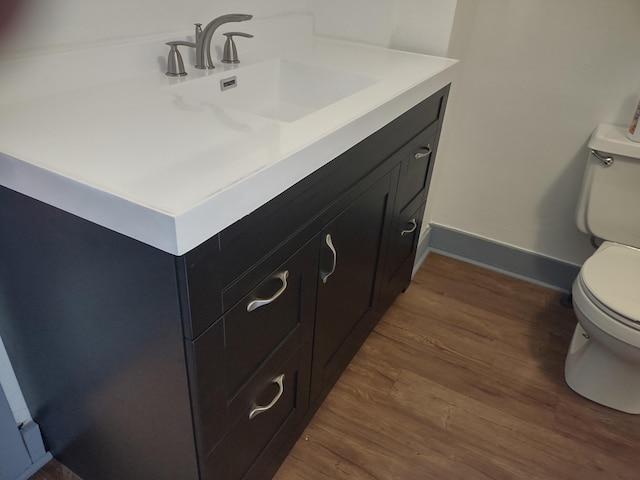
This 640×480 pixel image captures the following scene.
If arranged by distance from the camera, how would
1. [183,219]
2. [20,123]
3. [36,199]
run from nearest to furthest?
[183,219] → [36,199] → [20,123]

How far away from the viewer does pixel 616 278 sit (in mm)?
1491

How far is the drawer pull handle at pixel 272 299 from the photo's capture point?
861 mm

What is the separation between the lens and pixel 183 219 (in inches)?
25.1

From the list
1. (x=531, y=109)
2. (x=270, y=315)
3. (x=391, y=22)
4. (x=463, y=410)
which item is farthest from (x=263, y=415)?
(x=531, y=109)

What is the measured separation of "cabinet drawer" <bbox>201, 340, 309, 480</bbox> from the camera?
95 cm

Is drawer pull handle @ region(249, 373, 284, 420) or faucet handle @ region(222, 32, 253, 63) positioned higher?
faucet handle @ region(222, 32, 253, 63)

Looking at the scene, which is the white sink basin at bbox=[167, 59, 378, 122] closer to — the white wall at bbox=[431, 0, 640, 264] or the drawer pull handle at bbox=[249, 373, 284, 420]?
the white wall at bbox=[431, 0, 640, 264]

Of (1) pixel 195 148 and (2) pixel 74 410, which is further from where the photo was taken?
Answer: (2) pixel 74 410

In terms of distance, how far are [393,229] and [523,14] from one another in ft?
3.02

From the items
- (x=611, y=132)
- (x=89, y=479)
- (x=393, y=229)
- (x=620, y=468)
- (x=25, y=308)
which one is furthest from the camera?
(x=611, y=132)

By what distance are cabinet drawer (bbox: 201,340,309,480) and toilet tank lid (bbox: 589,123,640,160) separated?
1209mm

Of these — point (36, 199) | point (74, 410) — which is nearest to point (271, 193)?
point (36, 199)

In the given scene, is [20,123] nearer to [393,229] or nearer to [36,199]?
[36,199]

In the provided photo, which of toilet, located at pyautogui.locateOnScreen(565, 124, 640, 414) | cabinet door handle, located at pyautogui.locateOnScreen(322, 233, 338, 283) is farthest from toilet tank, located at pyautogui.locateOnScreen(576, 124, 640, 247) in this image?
cabinet door handle, located at pyautogui.locateOnScreen(322, 233, 338, 283)
